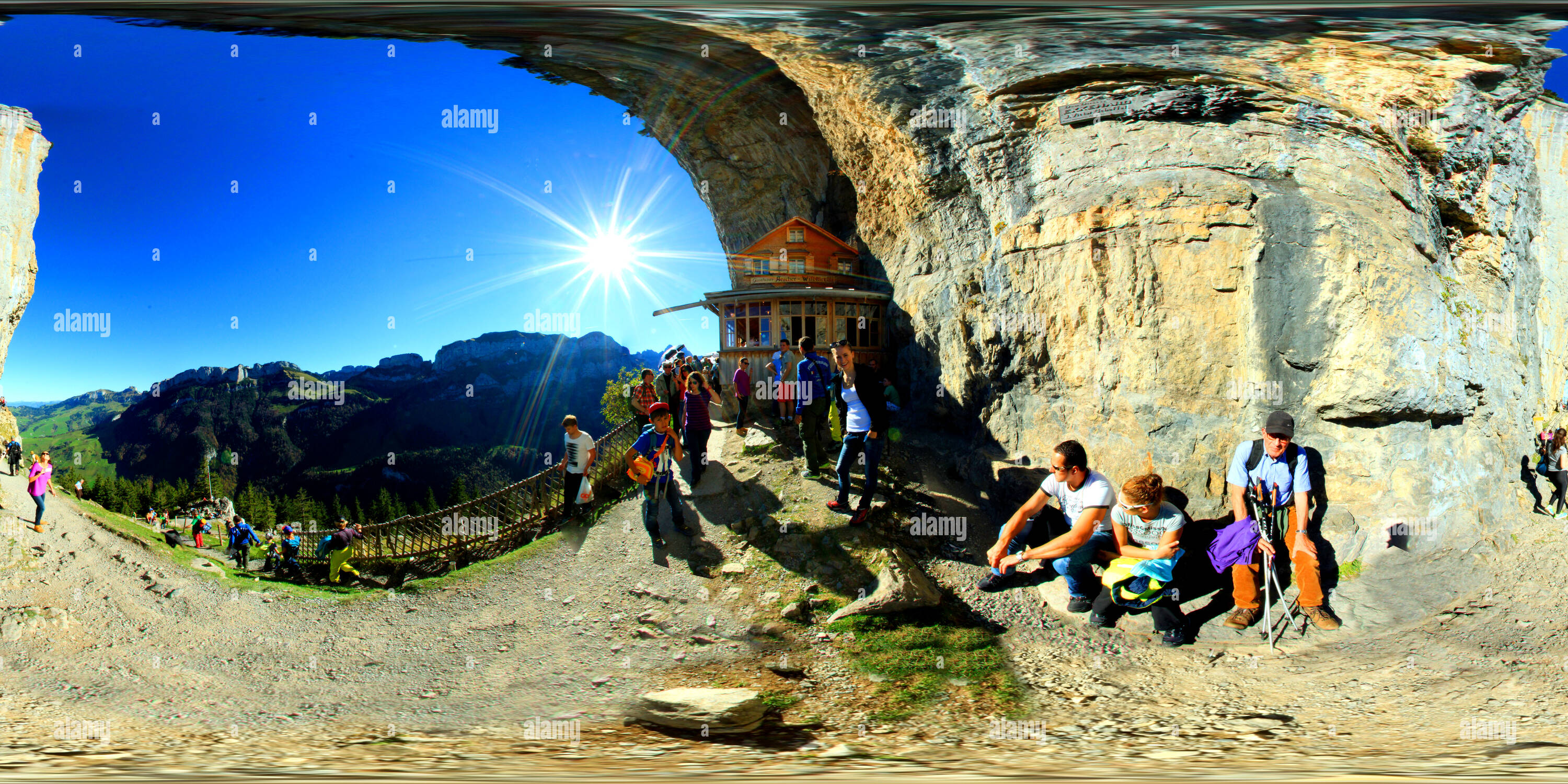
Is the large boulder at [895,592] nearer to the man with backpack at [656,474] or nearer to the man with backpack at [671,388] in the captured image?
the man with backpack at [656,474]

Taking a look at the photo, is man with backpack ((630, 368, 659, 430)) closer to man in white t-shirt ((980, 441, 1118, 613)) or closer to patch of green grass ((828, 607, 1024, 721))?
patch of green grass ((828, 607, 1024, 721))

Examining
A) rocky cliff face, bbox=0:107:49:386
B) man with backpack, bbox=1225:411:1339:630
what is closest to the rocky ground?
man with backpack, bbox=1225:411:1339:630

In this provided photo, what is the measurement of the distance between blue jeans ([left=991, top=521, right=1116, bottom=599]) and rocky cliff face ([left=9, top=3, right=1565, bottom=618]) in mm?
343

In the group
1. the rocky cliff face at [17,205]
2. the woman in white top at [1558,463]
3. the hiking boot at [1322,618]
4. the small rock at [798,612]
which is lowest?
the hiking boot at [1322,618]

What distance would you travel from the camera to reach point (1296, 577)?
157cm

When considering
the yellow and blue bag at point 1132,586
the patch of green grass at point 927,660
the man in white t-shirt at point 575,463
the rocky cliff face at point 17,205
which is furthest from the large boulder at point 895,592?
the rocky cliff face at point 17,205

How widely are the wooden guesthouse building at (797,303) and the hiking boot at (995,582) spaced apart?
2.07 metres

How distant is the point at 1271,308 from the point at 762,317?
119 inches

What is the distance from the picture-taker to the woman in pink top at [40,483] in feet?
6.30

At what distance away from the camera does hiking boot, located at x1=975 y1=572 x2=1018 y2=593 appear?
5.23 ft

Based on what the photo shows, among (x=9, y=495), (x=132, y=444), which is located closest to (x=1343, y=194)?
(x=132, y=444)

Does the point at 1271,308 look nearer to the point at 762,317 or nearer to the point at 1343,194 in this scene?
the point at 1343,194

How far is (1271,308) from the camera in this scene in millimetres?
1680

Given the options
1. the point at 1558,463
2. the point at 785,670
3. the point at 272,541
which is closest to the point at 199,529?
the point at 272,541
